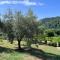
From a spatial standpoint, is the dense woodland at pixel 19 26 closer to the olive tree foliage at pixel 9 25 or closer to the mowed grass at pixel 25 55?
the olive tree foliage at pixel 9 25

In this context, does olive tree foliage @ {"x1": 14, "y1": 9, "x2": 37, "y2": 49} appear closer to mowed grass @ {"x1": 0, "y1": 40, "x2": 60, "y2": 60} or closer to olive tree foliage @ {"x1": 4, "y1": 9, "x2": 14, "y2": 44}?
olive tree foliage @ {"x1": 4, "y1": 9, "x2": 14, "y2": 44}

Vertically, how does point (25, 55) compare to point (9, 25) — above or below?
below

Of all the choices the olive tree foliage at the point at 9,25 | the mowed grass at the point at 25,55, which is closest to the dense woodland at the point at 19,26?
the olive tree foliage at the point at 9,25

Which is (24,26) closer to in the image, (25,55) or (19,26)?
(19,26)

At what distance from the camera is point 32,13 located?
3850cm

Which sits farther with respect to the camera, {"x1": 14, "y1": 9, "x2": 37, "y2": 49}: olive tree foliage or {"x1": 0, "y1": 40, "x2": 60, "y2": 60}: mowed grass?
{"x1": 14, "y1": 9, "x2": 37, "y2": 49}: olive tree foliage

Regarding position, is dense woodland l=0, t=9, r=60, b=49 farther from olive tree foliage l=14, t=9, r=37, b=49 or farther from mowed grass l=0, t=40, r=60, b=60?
A: mowed grass l=0, t=40, r=60, b=60

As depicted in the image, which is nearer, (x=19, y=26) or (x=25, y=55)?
(x=25, y=55)

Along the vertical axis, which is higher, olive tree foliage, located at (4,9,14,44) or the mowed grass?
olive tree foliage, located at (4,9,14,44)

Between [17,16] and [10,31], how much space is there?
2.84m


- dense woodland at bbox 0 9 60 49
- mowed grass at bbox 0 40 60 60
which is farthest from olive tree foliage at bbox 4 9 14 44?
mowed grass at bbox 0 40 60 60

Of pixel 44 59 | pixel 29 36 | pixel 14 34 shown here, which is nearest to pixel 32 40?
pixel 29 36

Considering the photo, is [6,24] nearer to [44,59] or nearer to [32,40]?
[32,40]

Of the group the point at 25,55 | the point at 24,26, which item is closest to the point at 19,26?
the point at 24,26
